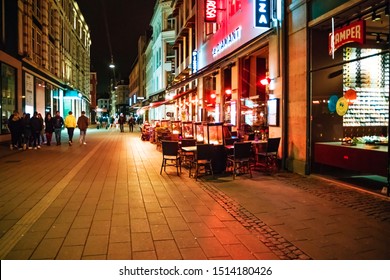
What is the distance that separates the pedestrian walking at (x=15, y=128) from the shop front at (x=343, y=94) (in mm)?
13829

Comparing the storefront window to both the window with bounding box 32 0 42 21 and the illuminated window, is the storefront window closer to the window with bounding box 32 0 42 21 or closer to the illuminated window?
the window with bounding box 32 0 42 21

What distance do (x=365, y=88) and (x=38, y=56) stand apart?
2451cm

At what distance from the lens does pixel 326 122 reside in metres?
9.89

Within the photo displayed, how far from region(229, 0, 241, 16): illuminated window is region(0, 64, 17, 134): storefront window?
12.6 m

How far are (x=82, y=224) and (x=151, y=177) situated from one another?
4.41 metres

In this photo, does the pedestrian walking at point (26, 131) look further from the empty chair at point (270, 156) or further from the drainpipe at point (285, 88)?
the drainpipe at point (285, 88)

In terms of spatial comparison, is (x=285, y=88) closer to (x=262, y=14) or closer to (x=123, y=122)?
(x=262, y=14)

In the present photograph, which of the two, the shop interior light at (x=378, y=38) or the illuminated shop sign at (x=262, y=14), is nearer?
the shop interior light at (x=378, y=38)

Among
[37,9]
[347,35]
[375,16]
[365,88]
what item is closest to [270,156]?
[365,88]

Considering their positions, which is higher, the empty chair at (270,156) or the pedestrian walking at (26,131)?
the pedestrian walking at (26,131)

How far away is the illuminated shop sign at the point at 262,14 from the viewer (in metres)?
11.9

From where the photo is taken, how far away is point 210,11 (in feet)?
60.5

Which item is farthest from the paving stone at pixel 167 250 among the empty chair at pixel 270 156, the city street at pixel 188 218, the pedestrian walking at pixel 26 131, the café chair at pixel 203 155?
the pedestrian walking at pixel 26 131

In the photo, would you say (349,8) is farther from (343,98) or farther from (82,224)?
(82,224)
